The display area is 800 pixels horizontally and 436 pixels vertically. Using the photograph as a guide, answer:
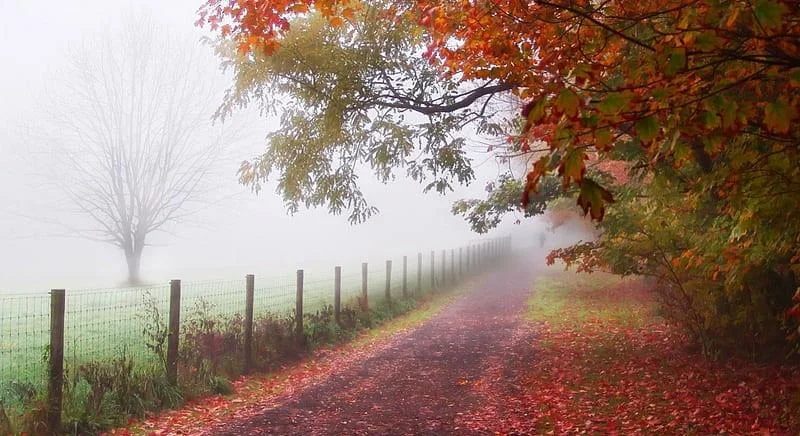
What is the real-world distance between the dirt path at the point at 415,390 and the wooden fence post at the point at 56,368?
5.00ft

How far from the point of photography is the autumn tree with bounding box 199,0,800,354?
287 cm

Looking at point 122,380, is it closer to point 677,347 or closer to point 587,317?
point 677,347

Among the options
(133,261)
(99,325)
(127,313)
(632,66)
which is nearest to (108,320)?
(127,313)

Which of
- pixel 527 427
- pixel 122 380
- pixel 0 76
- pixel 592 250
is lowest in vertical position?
pixel 527 427

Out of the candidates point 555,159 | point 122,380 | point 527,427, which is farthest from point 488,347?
point 555,159

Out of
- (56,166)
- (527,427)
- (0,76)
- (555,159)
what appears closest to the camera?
(555,159)

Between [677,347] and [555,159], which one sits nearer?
[555,159]

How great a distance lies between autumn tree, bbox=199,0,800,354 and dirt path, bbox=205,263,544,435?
8.50 ft

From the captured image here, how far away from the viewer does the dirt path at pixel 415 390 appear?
6891mm

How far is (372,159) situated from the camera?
11438mm

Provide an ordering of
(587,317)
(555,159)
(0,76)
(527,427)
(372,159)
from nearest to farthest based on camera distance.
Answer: (555,159), (527,427), (372,159), (587,317), (0,76)

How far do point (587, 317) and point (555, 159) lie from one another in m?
14.2

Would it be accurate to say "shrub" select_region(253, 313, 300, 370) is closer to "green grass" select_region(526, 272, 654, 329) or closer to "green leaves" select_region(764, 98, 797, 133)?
"green grass" select_region(526, 272, 654, 329)

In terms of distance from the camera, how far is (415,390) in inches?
339
